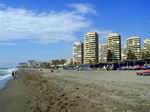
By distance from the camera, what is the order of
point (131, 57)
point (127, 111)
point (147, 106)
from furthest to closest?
point (131, 57) → point (147, 106) → point (127, 111)

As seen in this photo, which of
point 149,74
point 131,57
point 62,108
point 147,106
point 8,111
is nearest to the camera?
point 147,106

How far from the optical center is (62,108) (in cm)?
1416

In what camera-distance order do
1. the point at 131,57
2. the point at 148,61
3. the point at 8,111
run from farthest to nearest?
1. the point at 131,57
2. the point at 148,61
3. the point at 8,111

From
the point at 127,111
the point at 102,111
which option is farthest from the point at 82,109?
the point at 127,111

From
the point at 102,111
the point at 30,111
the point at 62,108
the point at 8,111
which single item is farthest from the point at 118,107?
the point at 8,111

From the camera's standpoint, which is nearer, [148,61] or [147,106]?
[147,106]

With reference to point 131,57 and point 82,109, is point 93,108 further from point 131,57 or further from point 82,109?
point 131,57

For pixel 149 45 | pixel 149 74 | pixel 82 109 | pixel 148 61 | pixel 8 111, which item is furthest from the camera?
pixel 149 45

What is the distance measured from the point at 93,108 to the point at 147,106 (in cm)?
218

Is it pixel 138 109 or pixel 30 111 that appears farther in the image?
pixel 30 111

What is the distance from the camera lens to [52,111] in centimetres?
1391

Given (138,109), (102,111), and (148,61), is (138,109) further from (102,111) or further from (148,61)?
(148,61)

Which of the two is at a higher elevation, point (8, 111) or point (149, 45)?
point (149, 45)

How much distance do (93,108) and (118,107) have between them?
105 cm
